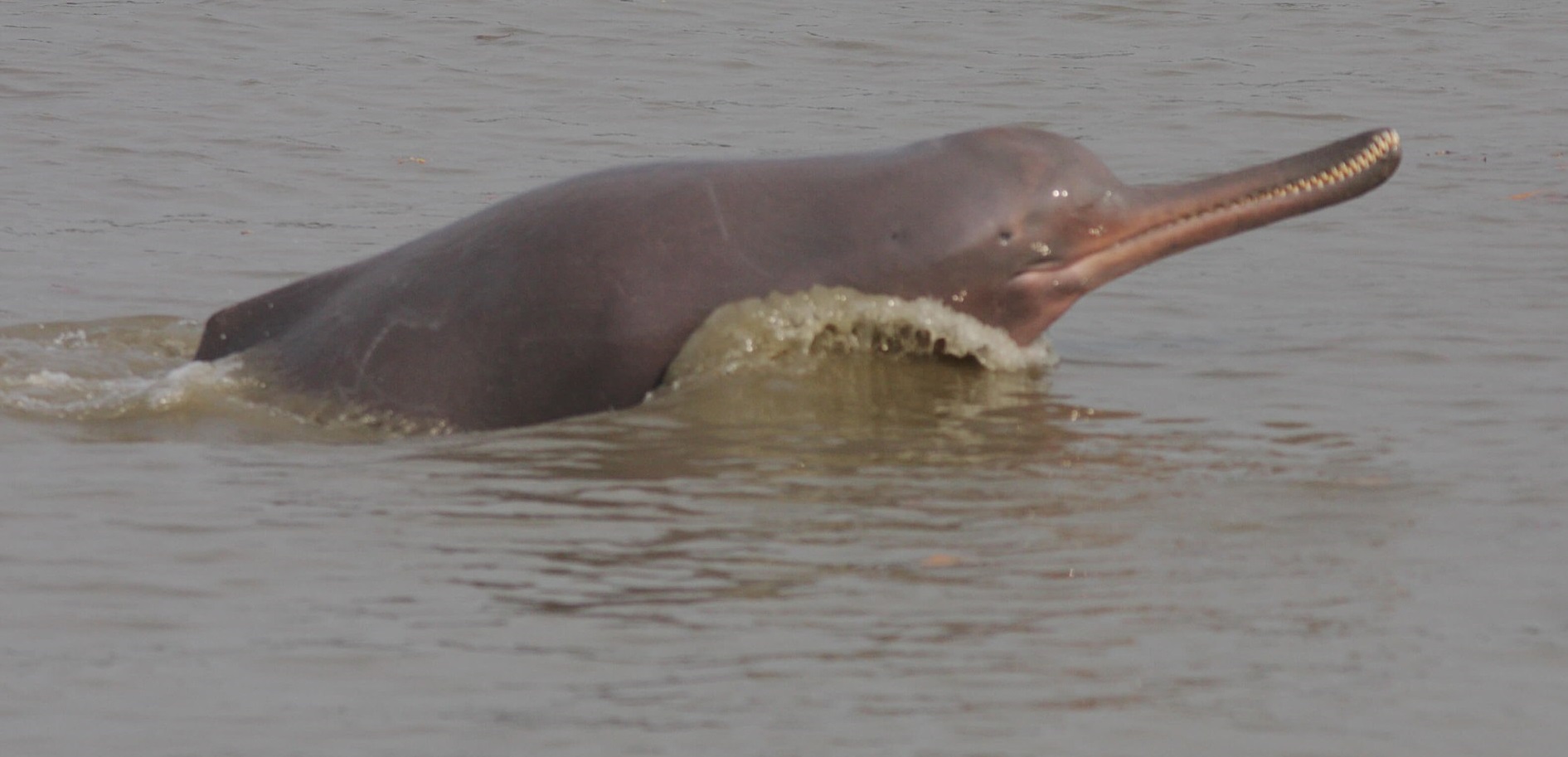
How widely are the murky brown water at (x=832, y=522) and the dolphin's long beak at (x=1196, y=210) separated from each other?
0.45 metres

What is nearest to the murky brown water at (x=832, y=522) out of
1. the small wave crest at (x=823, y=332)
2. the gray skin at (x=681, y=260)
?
the small wave crest at (x=823, y=332)

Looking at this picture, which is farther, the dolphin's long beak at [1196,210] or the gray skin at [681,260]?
the dolphin's long beak at [1196,210]

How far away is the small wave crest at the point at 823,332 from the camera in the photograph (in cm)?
778

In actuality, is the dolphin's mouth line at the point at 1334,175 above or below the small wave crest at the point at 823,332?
above

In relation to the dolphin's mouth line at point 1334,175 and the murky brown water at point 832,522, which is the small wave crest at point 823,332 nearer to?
the murky brown water at point 832,522

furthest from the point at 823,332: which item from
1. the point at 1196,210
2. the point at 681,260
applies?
the point at 1196,210

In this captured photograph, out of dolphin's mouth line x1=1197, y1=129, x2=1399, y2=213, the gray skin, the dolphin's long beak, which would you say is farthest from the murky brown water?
dolphin's mouth line x1=1197, y1=129, x2=1399, y2=213

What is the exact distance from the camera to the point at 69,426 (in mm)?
7941

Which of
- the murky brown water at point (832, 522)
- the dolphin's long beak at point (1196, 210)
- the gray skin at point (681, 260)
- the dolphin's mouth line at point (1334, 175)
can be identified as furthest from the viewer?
the dolphin's mouth line at point (1334, 175)

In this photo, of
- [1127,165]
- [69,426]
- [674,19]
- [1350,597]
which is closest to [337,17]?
[674,19]

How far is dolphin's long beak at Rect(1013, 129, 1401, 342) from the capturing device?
8.20 m

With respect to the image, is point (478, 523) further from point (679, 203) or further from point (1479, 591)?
point (1479, 591)

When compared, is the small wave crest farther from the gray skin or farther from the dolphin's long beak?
the dolphin's long beak

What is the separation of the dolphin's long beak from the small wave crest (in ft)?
0.93
